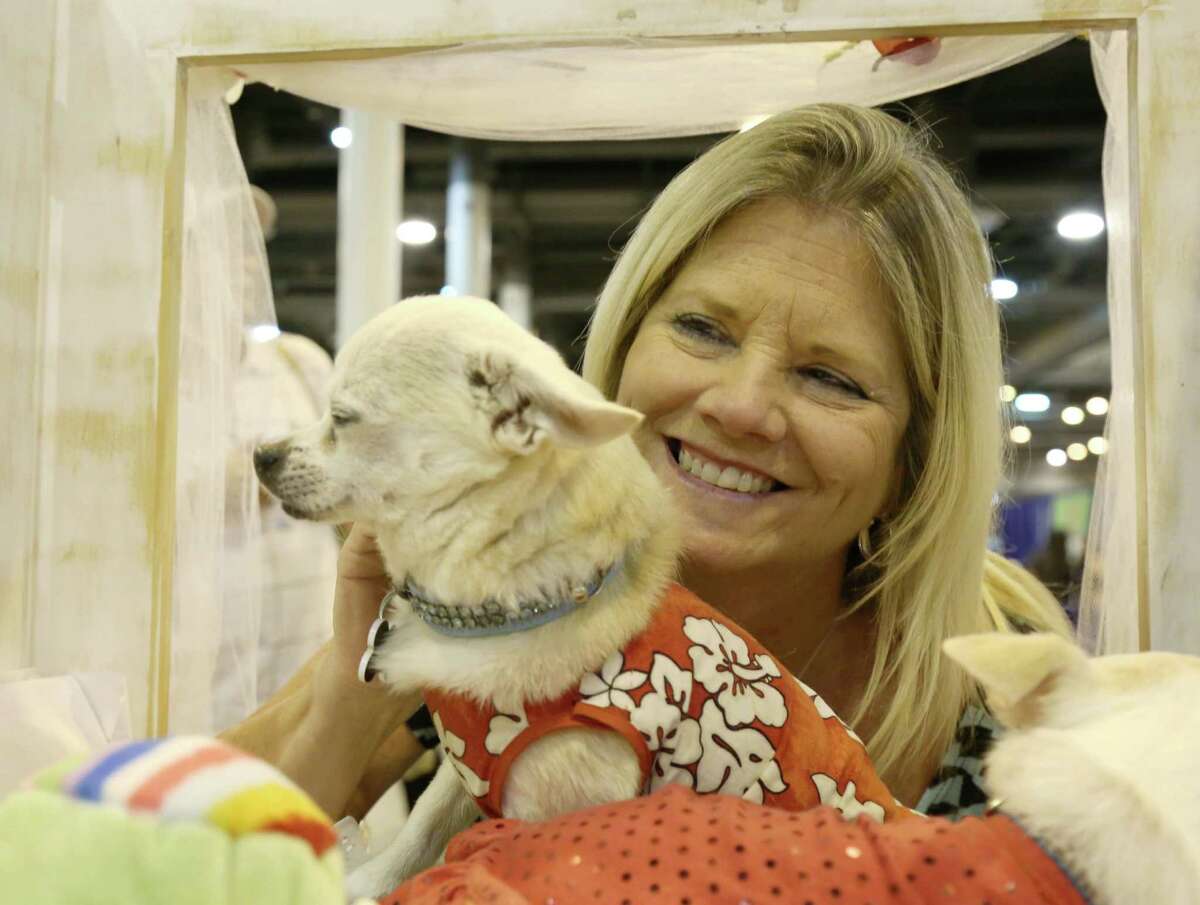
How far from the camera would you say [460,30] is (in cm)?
123

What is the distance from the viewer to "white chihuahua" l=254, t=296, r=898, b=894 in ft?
3.12

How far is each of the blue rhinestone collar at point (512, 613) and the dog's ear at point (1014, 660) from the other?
14.7 inches

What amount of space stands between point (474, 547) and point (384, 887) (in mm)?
397

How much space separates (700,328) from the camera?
1372 mm

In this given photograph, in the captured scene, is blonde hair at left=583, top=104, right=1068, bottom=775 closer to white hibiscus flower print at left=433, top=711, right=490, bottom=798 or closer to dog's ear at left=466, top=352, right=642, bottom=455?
dog's ear at left=466, top=352, right=642, bottom=455

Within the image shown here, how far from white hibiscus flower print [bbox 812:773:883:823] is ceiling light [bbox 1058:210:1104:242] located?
123 centimetres

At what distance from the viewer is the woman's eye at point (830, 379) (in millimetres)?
1354

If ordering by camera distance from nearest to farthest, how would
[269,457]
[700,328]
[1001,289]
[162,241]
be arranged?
[269,457] < [162,241] < [700,328] < [1001,289]

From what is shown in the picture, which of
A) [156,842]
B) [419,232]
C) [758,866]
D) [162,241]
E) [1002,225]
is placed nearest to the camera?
[156,842]

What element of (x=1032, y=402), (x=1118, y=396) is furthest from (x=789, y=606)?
Result: (x=1032, y=402)

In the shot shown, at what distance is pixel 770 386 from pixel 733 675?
0.44m

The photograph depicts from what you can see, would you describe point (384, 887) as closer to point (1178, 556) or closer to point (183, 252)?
point (183, 252)

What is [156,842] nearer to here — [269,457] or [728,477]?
[269,457]

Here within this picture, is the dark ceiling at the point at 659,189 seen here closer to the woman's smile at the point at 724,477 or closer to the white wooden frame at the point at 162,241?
the white wooden frame at the point at 162,241
